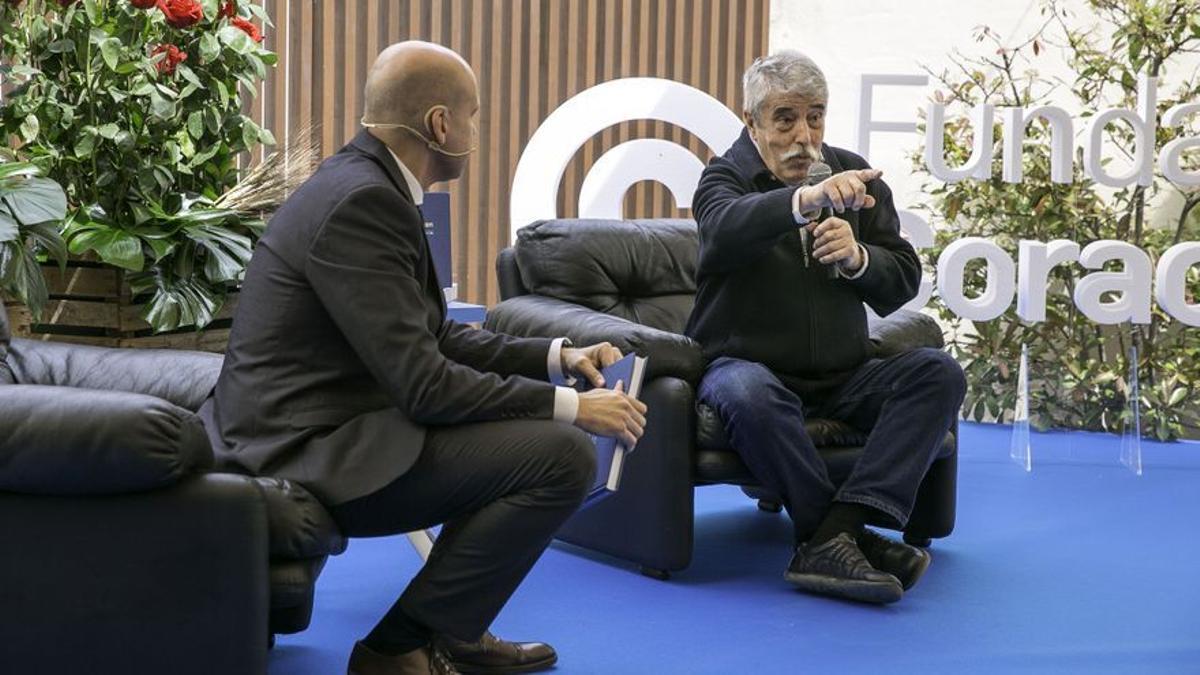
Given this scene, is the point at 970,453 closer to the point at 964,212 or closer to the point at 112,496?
the point at 964,212

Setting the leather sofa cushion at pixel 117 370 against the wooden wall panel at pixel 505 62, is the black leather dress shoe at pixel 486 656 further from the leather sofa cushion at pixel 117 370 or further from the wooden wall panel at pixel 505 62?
the wooden wall panel at pixel 505 62

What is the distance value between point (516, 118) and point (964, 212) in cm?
193

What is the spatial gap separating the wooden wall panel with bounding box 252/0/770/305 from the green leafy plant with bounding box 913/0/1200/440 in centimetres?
130

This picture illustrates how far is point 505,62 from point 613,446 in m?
4.06

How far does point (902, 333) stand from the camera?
4199mm

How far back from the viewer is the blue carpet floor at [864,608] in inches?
121

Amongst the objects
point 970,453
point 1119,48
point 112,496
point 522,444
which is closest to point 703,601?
point 522,444

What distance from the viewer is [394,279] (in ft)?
8.20

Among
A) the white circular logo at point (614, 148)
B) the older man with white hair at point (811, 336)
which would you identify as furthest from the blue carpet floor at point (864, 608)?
the white circular logo at point (614, 148)

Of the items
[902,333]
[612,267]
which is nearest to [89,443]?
[612,267]

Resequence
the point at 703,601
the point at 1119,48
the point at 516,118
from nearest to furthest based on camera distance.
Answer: the point at 703,601 < the point at 1119,48 < the point at 516,118

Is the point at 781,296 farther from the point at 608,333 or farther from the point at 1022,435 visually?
the point at 1022,435

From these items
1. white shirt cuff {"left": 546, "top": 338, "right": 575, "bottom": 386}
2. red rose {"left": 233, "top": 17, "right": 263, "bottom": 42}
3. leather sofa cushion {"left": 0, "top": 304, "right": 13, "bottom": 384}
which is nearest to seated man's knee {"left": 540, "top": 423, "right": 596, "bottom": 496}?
white shirt cuff {"left": 546, "top": 338, "right": 575, "bottom": 386}

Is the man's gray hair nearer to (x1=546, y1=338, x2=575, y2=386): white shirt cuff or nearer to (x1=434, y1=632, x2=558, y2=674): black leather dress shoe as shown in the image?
(x1=546, y1=338, x2=575, y2=386): white shirt cuff
